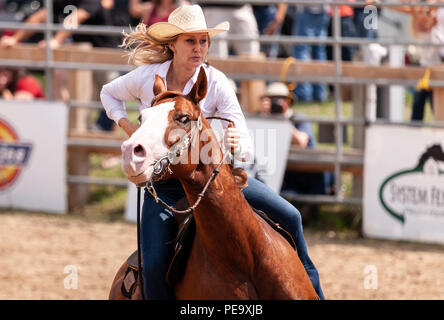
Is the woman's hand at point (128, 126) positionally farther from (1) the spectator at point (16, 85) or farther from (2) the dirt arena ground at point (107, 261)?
(1) the spectator at point (16, 85)

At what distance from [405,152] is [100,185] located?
12.5ft

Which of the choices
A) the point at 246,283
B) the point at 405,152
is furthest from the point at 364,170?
the point at 246,283

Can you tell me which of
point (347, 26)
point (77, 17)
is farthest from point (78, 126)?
point (347, 26)

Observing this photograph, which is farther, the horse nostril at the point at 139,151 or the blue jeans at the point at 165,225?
the blue jeans at the point at 165,225

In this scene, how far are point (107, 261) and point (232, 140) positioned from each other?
14.9ft

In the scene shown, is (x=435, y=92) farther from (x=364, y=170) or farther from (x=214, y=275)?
(x=214, y=275)

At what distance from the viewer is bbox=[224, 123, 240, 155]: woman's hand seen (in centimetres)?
405

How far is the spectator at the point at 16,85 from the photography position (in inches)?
416

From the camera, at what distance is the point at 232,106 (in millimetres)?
4391

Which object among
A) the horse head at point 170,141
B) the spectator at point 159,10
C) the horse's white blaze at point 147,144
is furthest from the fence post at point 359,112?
the horse's white blaze at point 147,144

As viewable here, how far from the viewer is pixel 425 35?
924 centimetres

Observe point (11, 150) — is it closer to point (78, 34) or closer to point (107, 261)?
point (78, 34)

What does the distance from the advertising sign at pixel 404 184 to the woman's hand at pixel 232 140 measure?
4.92 meters

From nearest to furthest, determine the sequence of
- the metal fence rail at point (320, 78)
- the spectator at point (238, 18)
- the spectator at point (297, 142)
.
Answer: the metal fence rail at point (320, 78)
the spectator at point (297, 142)
the spectator at point (238, 18)
